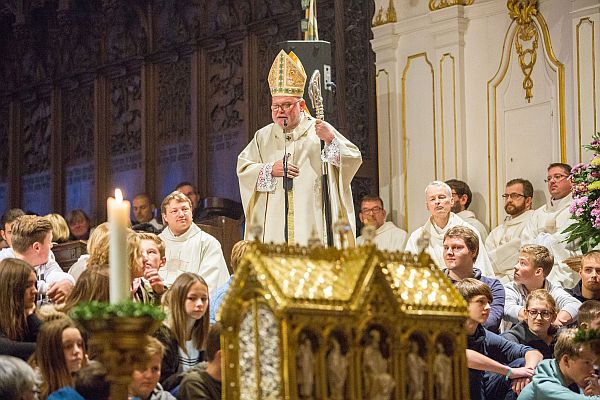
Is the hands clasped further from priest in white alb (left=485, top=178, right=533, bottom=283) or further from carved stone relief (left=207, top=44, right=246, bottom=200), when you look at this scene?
carved stone relief (left=207, top=44, right=246, bottom=200)

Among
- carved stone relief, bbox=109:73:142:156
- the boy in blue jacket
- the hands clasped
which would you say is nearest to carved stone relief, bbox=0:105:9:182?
carved stone relief, bbox=109:73:142:156

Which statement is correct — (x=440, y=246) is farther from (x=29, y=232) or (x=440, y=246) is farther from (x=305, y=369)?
(x=305, y=369)

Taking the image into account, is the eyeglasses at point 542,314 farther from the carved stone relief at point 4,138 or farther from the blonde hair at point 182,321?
the carved stone relief at point 4,138

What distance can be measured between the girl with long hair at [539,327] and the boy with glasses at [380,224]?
3.73 m

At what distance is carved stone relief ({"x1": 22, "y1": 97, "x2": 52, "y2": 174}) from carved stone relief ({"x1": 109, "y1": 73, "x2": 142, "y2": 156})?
1222 mm

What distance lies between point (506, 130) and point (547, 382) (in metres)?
6.46

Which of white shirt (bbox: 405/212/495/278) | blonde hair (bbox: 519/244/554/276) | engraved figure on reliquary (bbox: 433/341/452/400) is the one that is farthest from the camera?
white shirt (bbox: 405/212/495/278)

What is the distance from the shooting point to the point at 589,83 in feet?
37.4

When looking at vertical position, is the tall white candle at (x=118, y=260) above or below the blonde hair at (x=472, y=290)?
above

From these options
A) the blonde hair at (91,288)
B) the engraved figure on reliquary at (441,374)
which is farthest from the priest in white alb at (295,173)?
the engraved figure on reliquary at (441,374)

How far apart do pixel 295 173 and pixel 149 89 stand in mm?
7039

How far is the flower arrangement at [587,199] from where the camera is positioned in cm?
905

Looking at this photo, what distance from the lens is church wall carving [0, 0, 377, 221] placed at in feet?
43.8

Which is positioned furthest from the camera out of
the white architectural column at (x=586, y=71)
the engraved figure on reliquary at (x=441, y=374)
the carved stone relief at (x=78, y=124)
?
the carved stone relief at (x=78, y=124)
